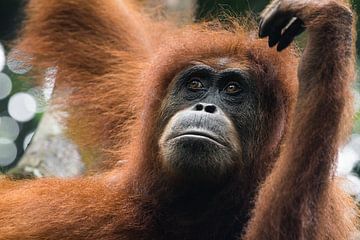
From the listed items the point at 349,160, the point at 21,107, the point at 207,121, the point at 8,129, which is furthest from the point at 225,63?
the point at 8,129

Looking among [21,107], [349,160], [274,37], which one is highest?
[274,37]

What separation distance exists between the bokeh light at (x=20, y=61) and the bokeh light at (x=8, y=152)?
2705 mm

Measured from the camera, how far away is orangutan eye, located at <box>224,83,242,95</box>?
4.42 meters

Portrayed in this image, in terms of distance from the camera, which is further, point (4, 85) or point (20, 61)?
point (4, 85)

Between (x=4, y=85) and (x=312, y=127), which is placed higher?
(x=312, y=127)

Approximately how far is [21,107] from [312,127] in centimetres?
533

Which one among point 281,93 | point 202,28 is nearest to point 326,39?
point 281,93

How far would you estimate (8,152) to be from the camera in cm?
920

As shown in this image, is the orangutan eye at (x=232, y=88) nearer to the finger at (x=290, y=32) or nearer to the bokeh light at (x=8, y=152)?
the finger at (x=290, y=32)

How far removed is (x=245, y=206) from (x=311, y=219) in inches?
27.0

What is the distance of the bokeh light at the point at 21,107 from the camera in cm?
788

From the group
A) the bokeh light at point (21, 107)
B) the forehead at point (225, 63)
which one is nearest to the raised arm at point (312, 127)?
the forehead at point (225, 63)

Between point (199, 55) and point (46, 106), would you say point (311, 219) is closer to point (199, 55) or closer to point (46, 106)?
point (199, 55)

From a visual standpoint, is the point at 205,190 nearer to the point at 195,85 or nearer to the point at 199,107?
the point at 199,107
